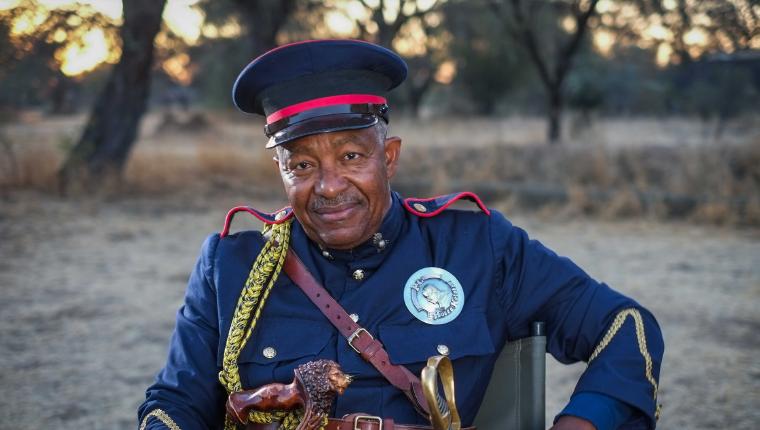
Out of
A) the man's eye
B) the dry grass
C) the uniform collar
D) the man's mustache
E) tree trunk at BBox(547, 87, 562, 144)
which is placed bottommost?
the uniform collar

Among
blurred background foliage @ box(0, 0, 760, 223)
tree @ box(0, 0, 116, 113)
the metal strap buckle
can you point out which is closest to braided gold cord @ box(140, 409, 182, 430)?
the metal strap buckle

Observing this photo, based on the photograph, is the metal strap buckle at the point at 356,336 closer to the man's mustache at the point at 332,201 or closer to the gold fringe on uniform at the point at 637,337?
the man's mustache at the point at 332,201

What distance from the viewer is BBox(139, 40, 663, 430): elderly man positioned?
213cm

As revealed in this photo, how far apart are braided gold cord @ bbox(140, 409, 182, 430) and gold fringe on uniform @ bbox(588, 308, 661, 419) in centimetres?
116

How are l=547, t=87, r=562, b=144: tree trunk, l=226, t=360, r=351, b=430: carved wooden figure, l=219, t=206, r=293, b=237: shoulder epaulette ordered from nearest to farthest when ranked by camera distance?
1. l=226, t=360, r=351, b=430: carved wooden figure
2. l=219, t=206, r=293, b=237: shoulder epaulette
3. l=547, t=87, r=562, b=144: tree trunk

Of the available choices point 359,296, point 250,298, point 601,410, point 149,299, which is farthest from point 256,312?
point 149,299

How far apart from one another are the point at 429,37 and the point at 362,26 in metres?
10.9

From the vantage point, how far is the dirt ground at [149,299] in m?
4.22

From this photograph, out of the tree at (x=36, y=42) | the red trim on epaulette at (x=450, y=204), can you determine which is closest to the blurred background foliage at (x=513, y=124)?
the tree at (x=36, y=42)

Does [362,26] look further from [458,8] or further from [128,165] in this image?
[128,165]

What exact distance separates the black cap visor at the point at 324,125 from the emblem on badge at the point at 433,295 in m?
0.49

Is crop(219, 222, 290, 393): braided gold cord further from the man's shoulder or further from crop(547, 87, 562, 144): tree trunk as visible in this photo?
crop(547, 87, 562, 144): tree trunk

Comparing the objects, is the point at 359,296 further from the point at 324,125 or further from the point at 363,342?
the point at 324,125

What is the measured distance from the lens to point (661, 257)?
766 cm
